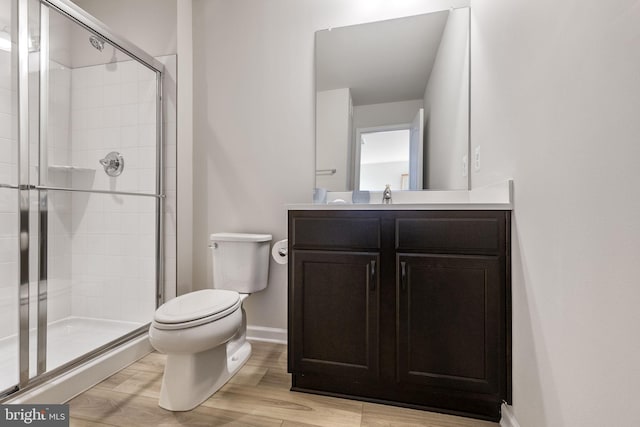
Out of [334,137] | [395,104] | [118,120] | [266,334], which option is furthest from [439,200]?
[118,120]

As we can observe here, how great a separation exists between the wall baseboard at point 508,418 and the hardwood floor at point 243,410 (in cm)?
4

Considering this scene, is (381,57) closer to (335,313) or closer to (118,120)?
(335,313)

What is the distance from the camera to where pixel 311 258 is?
1.35 metres

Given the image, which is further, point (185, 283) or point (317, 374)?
point (185, 283)

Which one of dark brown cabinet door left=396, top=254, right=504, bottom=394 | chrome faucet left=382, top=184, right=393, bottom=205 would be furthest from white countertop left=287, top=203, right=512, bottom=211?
chrome faucet left=382, top=184, right=393, bottom=205

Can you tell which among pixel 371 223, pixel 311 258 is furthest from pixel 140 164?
pixel 371 223

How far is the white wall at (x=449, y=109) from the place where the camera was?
65.1 inches

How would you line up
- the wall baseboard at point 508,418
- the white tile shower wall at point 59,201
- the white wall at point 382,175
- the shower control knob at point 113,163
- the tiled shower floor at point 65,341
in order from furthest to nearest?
the shower control knob at point 113,163
the white wall at point 382,175
the white tile shower wall at point 59,201
the tiled shower floor at point 65,341
the wall baseboard at point 508,418

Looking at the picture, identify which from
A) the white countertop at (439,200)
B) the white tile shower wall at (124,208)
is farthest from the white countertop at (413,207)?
the white tile shower wall at (124,208)

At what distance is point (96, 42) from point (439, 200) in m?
2.31

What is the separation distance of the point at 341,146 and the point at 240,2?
1.27m

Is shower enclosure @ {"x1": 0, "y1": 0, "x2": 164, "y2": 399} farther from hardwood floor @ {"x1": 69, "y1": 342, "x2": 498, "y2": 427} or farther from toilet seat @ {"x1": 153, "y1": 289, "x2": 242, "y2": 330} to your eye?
toilet seat @ {"x1": 153, "y1": 289, "x2": 242, "y2": 330}

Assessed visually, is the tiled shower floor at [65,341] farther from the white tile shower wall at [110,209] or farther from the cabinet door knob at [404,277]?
the cabinet door knob at [404,277]

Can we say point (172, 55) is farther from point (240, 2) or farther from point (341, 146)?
point (341, 146)
